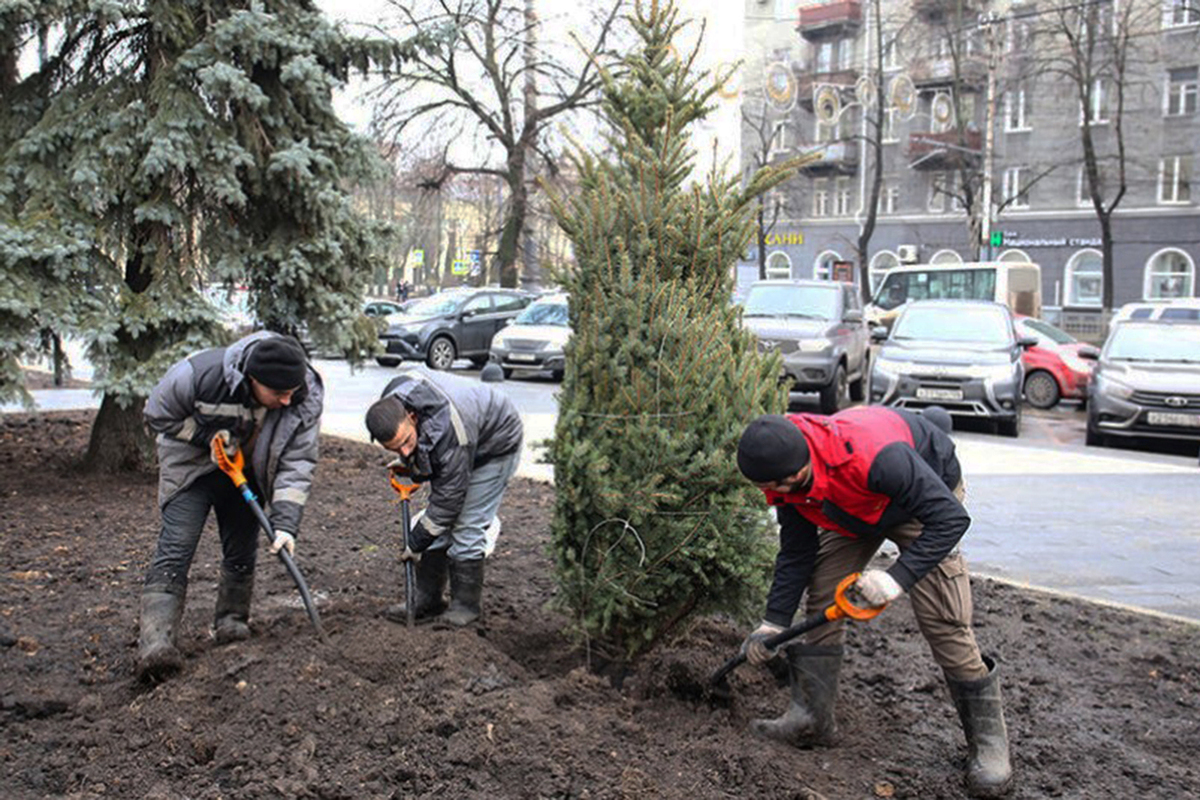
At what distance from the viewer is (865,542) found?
3846mm

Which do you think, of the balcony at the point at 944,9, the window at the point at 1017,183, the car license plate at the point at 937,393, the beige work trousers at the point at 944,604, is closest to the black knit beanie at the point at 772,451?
the beige work trousers at the point at 944,604

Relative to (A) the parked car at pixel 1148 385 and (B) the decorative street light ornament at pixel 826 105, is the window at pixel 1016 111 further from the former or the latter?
(A) the parked car at pixel 1148 385

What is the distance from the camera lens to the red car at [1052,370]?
17.6 m

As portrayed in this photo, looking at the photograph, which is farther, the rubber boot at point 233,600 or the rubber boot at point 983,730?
the rubber boot at point 233,600

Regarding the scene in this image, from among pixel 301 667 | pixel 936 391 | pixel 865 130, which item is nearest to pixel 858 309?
pixel 936 391

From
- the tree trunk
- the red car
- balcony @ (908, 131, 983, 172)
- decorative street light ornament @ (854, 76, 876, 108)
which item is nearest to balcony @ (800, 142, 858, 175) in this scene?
balcony @ (908, 131, 983, 172)

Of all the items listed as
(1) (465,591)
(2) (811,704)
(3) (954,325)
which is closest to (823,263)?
(3) (954,325)

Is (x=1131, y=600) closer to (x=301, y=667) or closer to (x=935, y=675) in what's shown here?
(x=935, y=675)

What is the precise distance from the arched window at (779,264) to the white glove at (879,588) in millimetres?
49992

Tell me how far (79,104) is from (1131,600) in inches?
291

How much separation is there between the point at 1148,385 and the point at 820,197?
39734 millimetres

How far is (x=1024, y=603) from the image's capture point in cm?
565

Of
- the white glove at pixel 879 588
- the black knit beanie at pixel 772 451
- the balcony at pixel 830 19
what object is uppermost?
the balcony at pixel 830 19

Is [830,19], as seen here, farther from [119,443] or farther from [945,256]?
[119,443]
